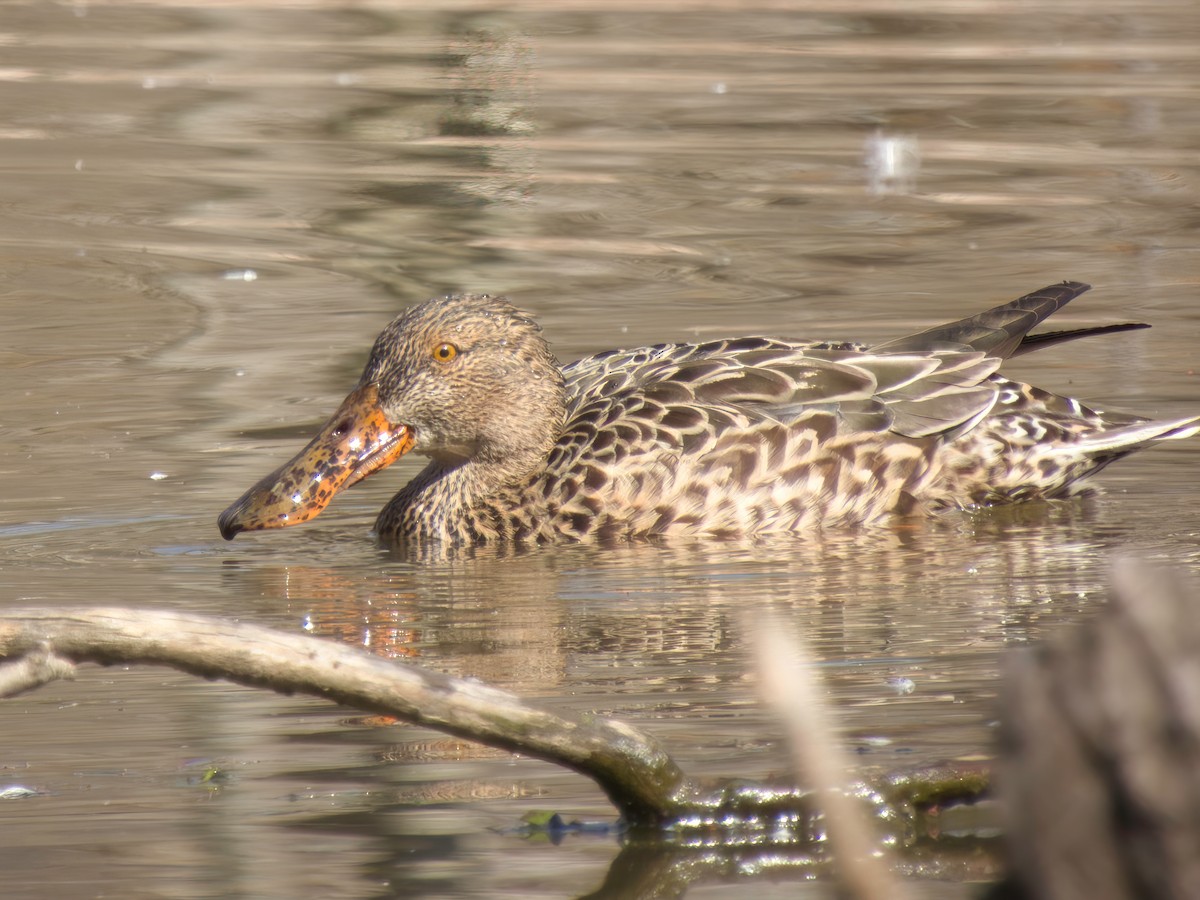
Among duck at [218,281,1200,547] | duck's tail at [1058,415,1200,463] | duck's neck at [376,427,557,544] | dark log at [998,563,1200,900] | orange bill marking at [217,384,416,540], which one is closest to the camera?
dark log at [998,563,1200,900]

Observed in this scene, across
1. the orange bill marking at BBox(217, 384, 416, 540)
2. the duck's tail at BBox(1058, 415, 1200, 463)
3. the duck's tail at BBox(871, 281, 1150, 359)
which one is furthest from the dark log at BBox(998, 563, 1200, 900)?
the duck's tail at BBox(871, 281, 1150, 359)

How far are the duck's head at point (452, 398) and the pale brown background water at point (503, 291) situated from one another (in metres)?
0.38

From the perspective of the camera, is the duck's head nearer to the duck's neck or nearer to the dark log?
the duck's neck

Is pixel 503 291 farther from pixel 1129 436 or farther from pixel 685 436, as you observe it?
pixel 1129 436

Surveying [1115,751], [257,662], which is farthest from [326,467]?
[1115,751]

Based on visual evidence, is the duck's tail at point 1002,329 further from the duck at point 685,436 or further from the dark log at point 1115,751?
the dark log at point 1115,751

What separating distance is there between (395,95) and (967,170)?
17.0 ft

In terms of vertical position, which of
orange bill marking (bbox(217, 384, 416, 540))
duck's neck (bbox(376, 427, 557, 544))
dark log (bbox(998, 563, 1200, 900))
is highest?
dark log (bbox(998, 563, 1200, 900))

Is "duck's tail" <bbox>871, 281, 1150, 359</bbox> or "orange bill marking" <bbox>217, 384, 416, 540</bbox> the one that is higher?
"duck's tail" <bbox>871, 281, 1150, 359</bbox>

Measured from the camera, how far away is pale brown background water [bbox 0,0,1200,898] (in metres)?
4.54

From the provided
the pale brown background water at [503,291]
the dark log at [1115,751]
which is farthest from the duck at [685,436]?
the dark log at [1115,751]

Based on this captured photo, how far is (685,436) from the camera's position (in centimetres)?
732

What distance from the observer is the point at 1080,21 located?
864 inches

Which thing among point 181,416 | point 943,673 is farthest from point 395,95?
point 943,673
